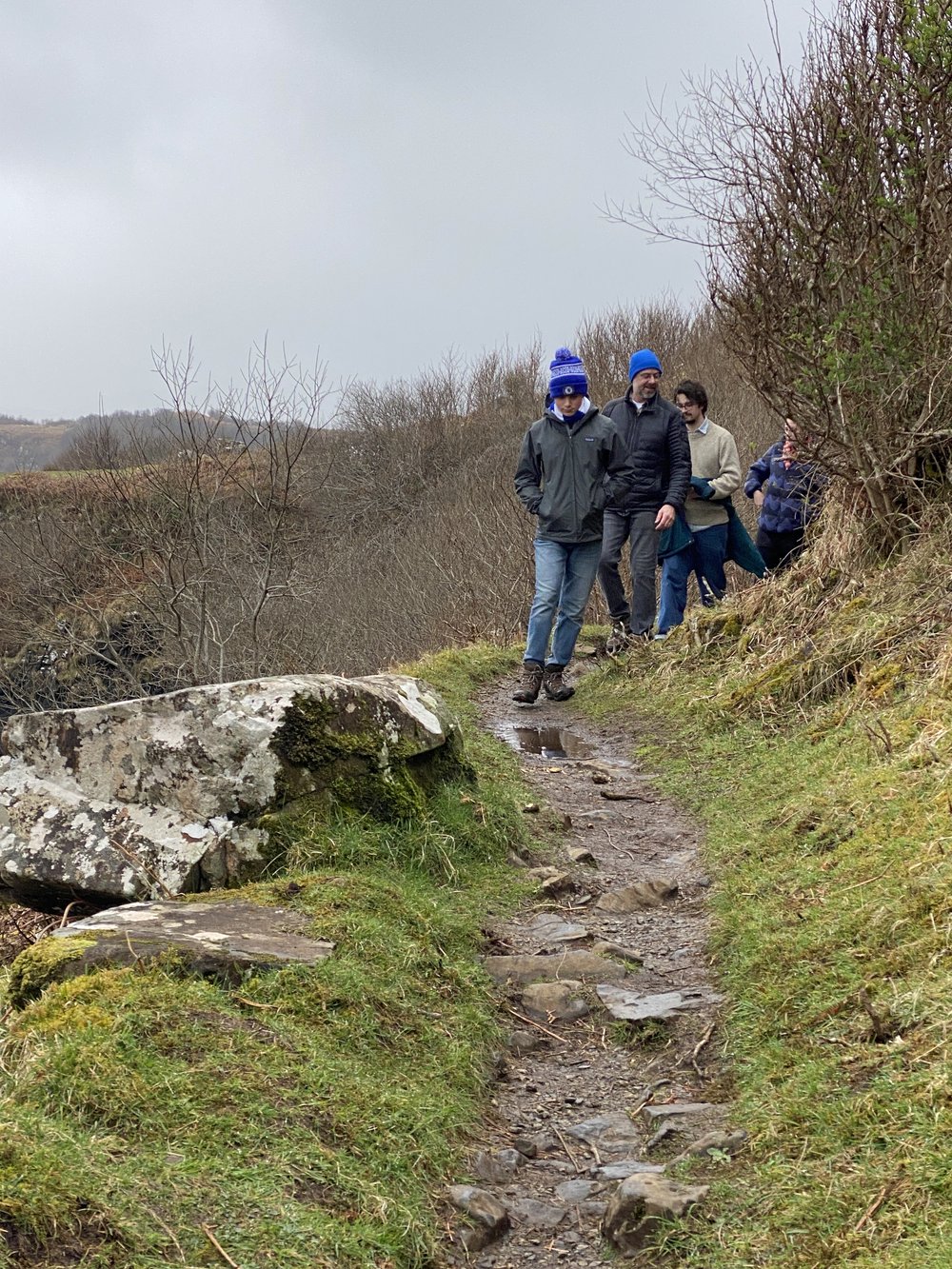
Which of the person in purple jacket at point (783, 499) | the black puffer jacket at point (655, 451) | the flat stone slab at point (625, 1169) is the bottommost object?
the flat stone slab at point (625, 1169)

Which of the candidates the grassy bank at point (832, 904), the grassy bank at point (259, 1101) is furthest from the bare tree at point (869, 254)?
the grassy bank at point (259, 1101)

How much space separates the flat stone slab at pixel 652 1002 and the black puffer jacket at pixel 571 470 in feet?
16.7

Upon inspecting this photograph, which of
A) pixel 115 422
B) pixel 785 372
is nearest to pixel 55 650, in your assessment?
pixel 115 422

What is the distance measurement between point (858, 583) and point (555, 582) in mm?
2414

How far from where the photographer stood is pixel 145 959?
139 inches

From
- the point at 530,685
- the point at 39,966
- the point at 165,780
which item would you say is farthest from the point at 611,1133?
the point at 530,685

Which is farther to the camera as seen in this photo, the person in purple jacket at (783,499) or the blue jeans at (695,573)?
the blue jeans at (695,573)

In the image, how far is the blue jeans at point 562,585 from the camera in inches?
353

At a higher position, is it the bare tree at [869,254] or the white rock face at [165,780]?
the bare tree at [869,254]

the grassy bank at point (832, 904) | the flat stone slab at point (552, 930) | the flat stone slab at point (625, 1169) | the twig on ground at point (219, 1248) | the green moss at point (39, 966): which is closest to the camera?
the twig on ground at point (219, 1248)

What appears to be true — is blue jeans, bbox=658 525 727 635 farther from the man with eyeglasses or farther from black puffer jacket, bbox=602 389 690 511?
black puffer jacket, bbox=602 389 690 511

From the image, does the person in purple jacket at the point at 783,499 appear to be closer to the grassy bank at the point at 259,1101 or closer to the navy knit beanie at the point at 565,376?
the navy knit beanie at the point at 565,376

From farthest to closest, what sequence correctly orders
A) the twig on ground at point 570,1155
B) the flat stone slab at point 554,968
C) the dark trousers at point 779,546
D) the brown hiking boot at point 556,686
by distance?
1. the brown hiking boot at point 556,686
2. the dark trousers at point 779,546
3. the flat stone slab at point 554,968
4. the twig on ground at point 570,1155

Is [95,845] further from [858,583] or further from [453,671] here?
[453,671]
